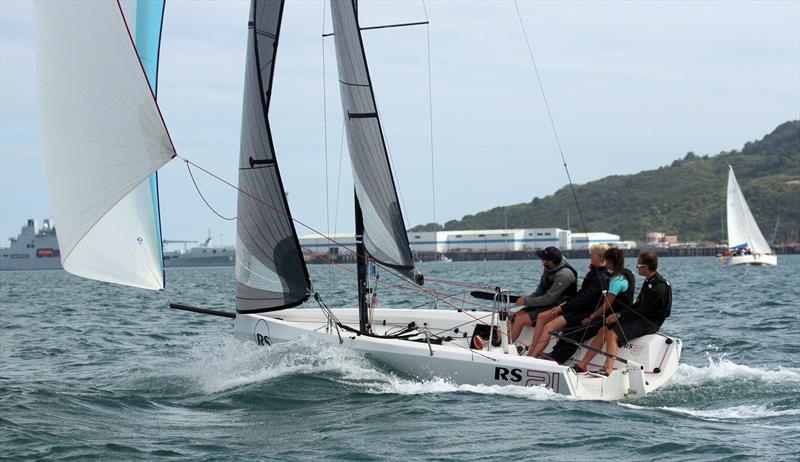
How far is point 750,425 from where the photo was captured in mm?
8344

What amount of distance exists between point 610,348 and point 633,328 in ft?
1.14

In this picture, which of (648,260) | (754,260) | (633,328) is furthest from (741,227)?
(648,260)

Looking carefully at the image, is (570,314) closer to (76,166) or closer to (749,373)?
→ (749,373)

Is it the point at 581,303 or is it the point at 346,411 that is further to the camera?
the point at 581,303

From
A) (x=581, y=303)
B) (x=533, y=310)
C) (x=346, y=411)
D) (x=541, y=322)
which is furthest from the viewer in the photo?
(x=533, y=310)

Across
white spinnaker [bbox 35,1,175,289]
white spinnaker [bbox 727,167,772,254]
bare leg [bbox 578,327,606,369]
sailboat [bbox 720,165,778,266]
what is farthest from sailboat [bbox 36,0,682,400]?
white spinnaker [bbox 727,167,772,254]

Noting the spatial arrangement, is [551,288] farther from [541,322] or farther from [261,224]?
[261,224]

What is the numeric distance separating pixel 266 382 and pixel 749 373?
4955 mm

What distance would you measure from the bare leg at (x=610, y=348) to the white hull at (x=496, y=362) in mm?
114

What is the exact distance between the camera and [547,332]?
10.3 meters

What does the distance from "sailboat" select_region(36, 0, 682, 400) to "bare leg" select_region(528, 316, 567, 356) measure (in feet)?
0.72

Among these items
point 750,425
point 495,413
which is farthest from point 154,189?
point 750,425

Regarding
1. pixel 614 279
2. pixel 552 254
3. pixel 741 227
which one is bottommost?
pixel 614 279

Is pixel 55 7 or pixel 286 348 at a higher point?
pixel 55 7
